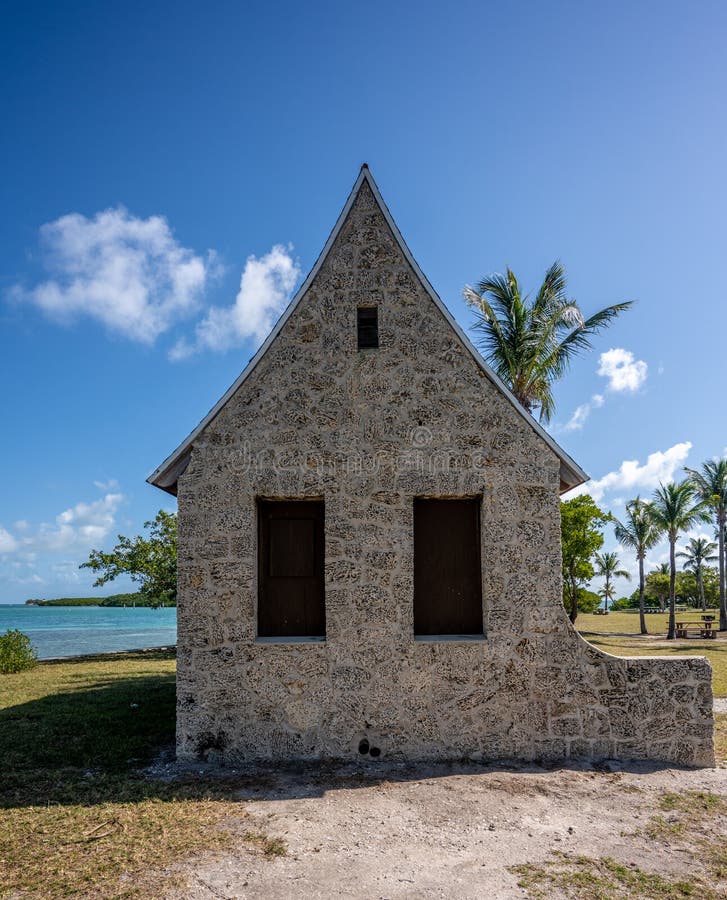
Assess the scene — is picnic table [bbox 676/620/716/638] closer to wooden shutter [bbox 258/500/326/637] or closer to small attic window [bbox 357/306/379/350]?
wooden shutter [bbox 258/500/326/637]

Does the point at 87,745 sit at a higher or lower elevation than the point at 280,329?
lower

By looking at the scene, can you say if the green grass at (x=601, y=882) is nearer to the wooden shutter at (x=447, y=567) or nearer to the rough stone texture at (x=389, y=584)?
the rough stone texture at (x=389, y=584)

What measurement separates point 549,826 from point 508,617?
2137 mm

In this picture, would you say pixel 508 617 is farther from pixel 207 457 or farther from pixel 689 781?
pixel 207 457

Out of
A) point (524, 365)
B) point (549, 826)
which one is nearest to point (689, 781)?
point (549, 826)

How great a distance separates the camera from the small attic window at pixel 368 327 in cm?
763

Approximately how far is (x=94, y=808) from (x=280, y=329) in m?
5.11

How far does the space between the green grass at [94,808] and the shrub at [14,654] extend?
819 centimetres

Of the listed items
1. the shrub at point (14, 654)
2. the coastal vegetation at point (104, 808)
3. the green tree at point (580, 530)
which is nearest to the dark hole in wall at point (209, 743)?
the coastal vegetation at point (104, 808)

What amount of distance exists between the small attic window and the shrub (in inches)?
595

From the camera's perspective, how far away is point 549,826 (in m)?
5.37

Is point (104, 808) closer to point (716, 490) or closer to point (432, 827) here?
point (432, 827)

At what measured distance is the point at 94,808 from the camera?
579 cm

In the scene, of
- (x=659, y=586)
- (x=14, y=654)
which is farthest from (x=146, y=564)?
(x=659, y=586)
